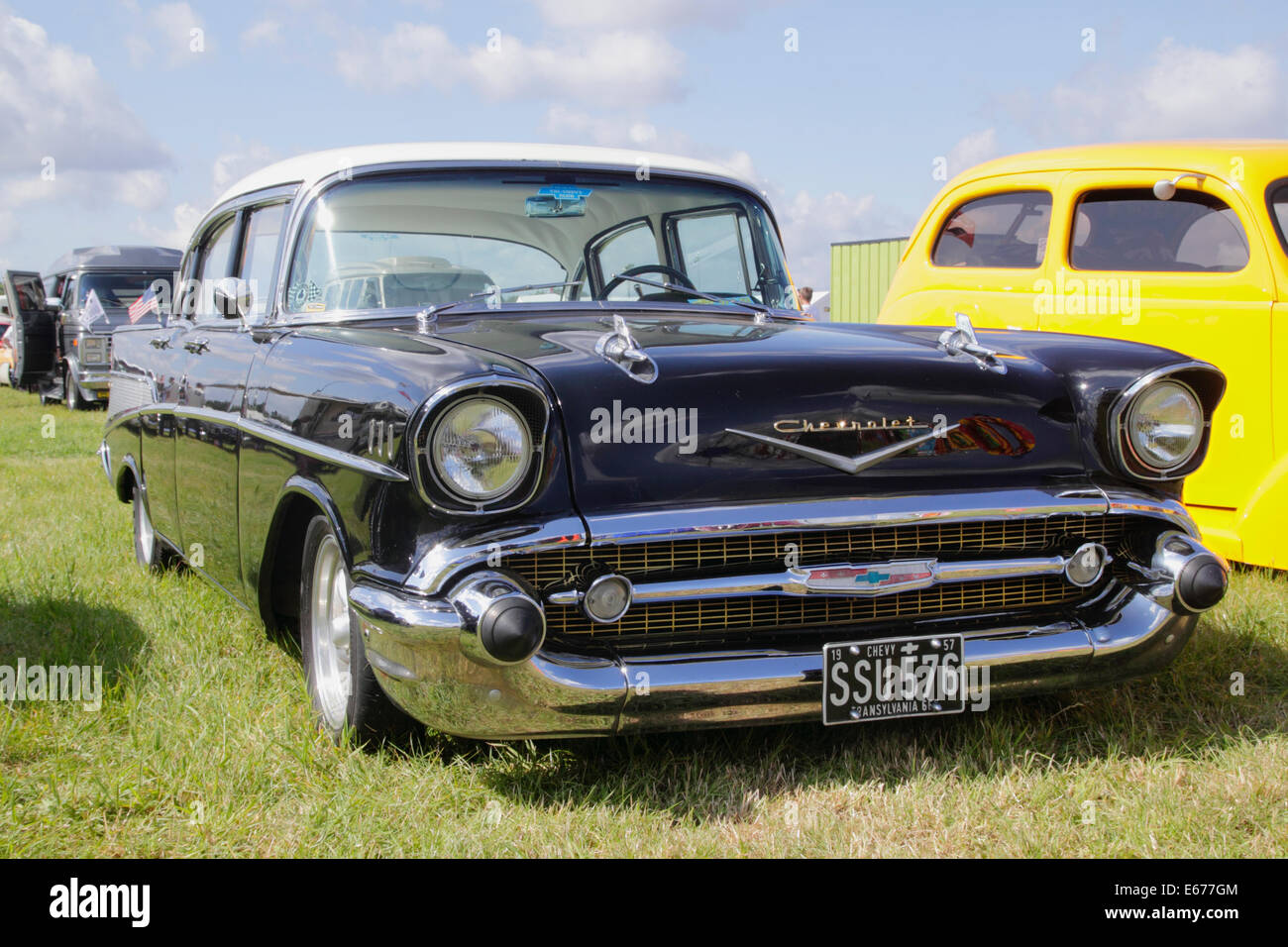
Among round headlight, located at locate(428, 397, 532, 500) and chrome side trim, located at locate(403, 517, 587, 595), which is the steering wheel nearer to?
round headlight, located at locate(428, 397, 532, 500)

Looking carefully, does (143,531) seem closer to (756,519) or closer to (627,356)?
(627,356)

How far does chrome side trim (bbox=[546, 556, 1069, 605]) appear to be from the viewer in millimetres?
2537

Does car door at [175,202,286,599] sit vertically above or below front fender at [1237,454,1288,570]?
above

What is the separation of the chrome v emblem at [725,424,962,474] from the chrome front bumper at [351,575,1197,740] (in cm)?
38

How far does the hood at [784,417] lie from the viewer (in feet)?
8.50

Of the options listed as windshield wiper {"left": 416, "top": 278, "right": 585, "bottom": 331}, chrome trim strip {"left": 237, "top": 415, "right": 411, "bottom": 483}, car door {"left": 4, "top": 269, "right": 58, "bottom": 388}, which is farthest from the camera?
car door {"left": 4, "top": 269, "right": 58, "bottom": 388}

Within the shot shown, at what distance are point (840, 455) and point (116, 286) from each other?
47.1ft

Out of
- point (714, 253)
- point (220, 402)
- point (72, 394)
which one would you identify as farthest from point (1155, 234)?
point (72, 394)

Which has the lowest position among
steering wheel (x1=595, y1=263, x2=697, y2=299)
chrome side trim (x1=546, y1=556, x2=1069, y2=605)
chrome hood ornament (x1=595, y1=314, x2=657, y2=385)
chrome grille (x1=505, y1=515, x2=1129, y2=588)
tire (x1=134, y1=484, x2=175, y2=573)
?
tire (x1=134, y1=484, x2=175, y2=573)

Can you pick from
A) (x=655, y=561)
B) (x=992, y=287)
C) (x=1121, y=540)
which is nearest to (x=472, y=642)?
(x=655, y=561)

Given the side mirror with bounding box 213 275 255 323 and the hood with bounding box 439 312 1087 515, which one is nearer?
the hood with bounding box 439 312 1087 515

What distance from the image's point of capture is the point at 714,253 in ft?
13.1

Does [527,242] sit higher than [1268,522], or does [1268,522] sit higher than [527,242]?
[527,242]

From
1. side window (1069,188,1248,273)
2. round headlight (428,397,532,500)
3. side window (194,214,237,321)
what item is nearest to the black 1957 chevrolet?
round headlight (428,397,532,500)
